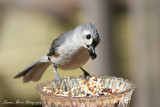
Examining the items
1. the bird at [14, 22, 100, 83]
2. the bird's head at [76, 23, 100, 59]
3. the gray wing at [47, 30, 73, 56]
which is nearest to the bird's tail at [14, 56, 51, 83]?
the bird at [14, 22, 100, 83]

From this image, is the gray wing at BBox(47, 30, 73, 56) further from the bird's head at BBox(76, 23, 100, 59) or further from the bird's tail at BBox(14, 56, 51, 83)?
the bird's head at BBox(76, 23, 100, 59)

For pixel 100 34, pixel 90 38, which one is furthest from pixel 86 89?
pixel 100 34

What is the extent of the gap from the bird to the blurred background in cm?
41

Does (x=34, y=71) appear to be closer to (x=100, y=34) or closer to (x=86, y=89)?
(x=86, y=89)

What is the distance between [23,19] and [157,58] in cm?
358

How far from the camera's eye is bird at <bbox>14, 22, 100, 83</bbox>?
1.94m

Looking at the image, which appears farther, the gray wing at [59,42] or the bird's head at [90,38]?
the gray wing at [59,42]

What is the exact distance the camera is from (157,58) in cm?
402

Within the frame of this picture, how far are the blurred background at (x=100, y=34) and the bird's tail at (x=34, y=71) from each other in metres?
0.58

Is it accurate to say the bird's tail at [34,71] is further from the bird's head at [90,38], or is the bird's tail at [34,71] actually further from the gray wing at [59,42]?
the bird's head at [90,38]

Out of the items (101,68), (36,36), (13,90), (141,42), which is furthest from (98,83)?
(36,36)

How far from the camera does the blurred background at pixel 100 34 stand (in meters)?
3.53

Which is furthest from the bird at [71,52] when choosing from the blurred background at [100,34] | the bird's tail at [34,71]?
the blurred background at [100,34]

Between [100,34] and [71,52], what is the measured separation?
1.30 meters
